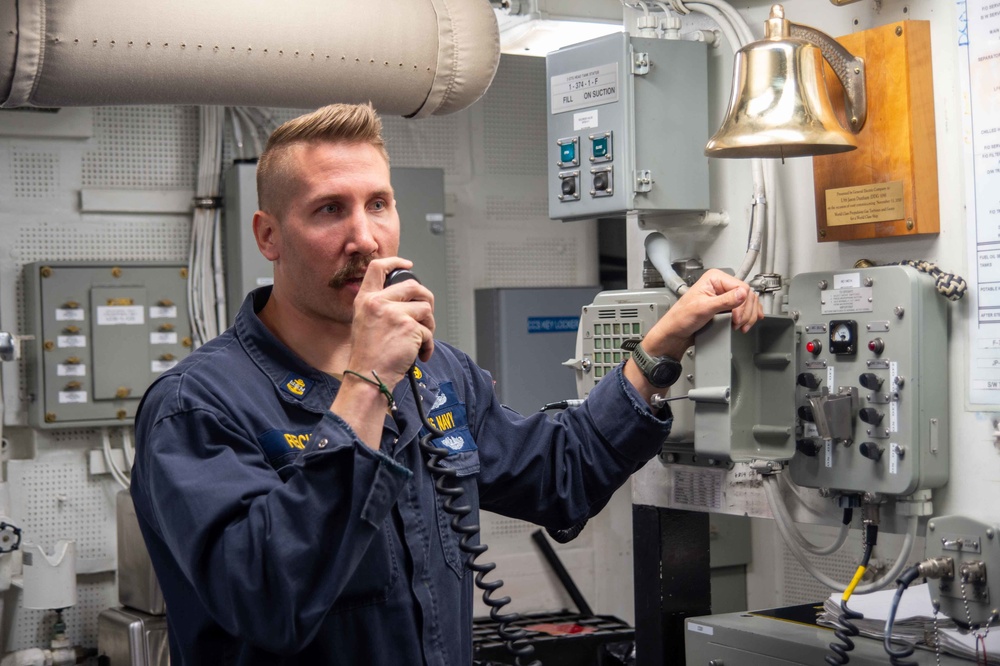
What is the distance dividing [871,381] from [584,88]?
3.41 feet

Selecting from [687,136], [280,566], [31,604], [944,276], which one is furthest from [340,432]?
[31,604]

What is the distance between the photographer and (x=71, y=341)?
414cm

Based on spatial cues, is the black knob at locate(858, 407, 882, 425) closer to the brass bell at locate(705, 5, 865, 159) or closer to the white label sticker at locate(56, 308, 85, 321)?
the brass bell at locate(705, 5, 865, 159)

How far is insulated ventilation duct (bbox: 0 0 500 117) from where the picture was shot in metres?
2.60

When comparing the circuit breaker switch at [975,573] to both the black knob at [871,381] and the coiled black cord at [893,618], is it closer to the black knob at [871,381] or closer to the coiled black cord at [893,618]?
the coiled black cord at [893,618]

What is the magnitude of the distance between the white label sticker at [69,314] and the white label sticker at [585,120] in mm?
2162

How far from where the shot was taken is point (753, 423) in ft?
8.01

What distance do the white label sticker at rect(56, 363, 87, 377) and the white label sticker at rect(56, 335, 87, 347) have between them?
0.24ft

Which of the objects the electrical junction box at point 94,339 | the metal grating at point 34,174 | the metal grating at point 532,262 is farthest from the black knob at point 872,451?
the metal grating at point 34,174

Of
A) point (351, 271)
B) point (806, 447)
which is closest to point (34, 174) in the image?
point (351, 271)

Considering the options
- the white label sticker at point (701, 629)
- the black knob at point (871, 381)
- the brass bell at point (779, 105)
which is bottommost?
the white label sticker at point (701, 629)

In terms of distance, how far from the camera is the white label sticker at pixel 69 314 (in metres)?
4.12

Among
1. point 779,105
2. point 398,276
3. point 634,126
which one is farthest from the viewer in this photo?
point 634,126

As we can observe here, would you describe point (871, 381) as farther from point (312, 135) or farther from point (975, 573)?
point (312, 135)
